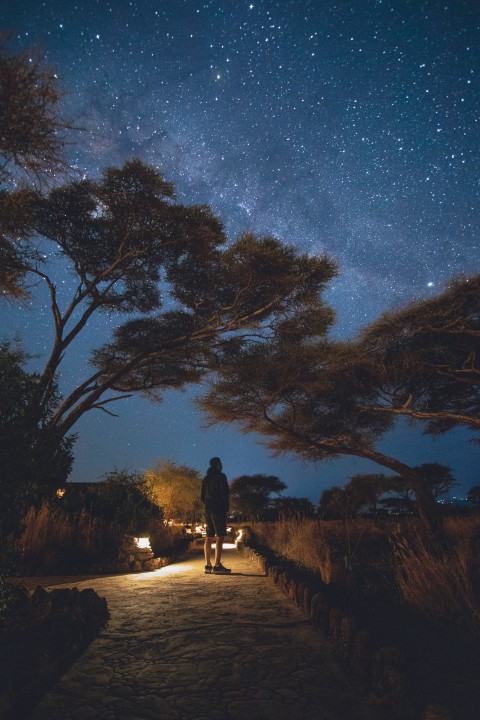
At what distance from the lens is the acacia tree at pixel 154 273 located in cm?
1101

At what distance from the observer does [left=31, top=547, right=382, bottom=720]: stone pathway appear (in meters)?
2.54

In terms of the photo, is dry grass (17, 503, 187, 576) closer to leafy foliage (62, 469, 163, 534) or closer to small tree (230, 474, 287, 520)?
leafy foliage (62, 469, 163, 534)

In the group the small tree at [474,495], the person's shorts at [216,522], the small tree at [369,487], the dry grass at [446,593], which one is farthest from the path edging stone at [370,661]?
the small tree at [474,495]

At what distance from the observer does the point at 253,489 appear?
112 feet

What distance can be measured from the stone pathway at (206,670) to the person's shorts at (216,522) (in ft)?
8.04

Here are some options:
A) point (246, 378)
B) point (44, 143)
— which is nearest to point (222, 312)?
point (246, 378)

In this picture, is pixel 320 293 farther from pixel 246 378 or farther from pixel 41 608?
pixel 41 608

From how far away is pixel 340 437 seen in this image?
1678cm

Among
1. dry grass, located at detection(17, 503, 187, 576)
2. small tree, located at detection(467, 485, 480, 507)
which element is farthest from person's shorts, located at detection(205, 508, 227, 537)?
small tree, located at detection(467, 485, 480, 507)

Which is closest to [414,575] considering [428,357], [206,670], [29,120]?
[206,670]

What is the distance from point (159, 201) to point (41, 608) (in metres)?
8.76

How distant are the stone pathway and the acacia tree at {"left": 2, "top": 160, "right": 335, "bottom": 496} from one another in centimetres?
770

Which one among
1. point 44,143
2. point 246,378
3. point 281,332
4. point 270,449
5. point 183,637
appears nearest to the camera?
point 183,637

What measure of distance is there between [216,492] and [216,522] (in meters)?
0.48
